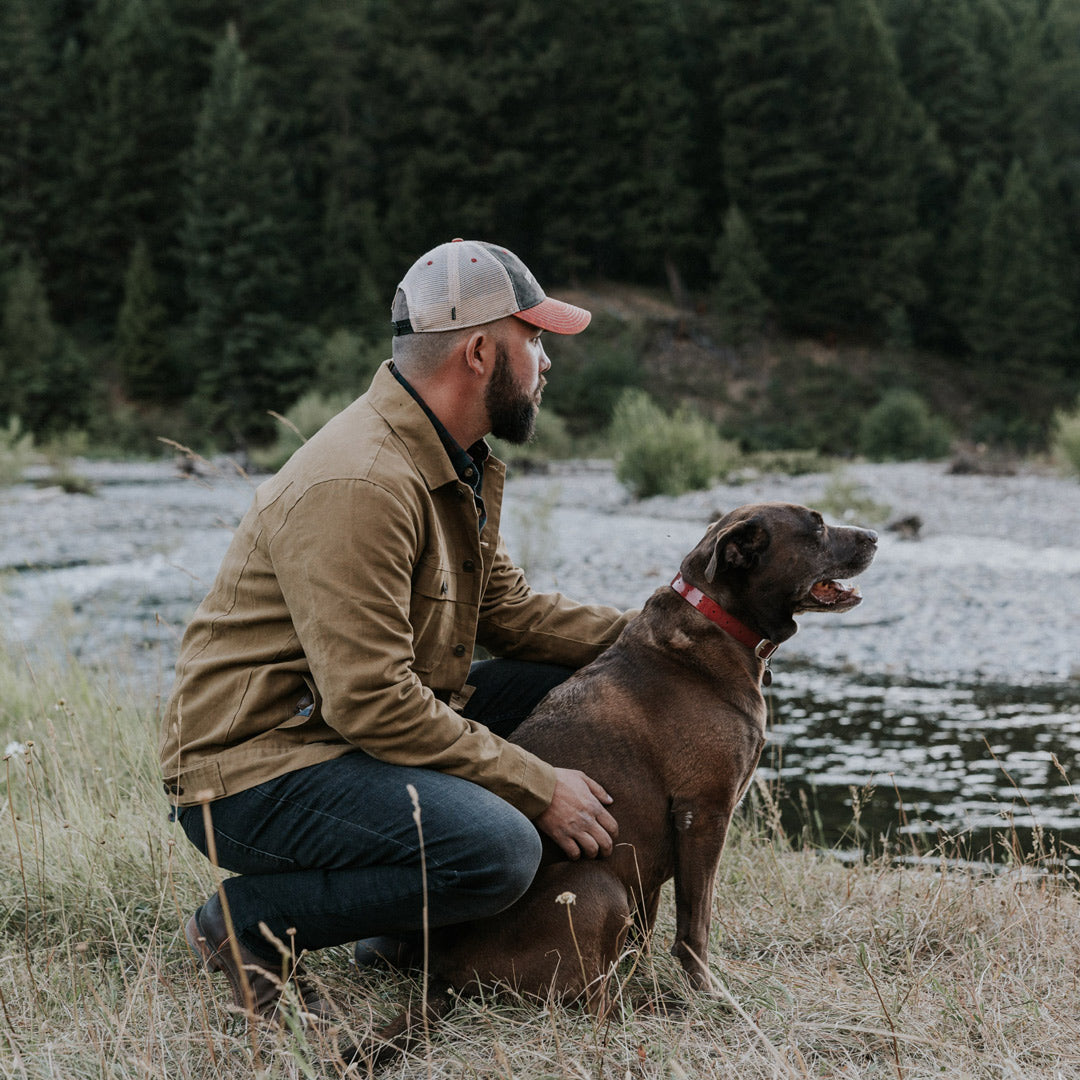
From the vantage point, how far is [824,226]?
41062 millimetres

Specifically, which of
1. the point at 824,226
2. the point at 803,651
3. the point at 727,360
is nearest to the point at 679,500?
the point at 803,651

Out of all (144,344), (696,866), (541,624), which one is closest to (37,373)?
(144,344)

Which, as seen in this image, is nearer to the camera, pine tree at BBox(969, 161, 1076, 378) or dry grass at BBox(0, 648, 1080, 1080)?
dry grass at BBox(0, 648, 1080, 1080)

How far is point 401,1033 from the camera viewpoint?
2.50 metres

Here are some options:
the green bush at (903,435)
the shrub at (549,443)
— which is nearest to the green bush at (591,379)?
the shrub at (549,443)

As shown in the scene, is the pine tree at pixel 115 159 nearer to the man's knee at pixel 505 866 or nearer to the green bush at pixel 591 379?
the green bush at pixel 591 379

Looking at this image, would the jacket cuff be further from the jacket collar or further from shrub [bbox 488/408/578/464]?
shrub [bbox 488/408/578/464]

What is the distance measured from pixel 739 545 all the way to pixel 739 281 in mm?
37752

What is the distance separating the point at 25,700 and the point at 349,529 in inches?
131

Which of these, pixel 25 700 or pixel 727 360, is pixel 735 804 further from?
pixel 727 360

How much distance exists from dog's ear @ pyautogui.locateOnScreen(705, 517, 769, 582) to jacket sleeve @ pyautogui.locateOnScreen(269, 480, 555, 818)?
807 mm

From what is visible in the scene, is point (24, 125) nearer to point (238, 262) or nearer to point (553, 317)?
point (238, 262)

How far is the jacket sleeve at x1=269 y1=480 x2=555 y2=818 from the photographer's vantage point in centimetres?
237

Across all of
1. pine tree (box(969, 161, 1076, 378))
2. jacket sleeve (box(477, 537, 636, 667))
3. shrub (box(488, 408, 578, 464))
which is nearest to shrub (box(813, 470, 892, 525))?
jacket sleeve (box(477, 537, 636, 667))
